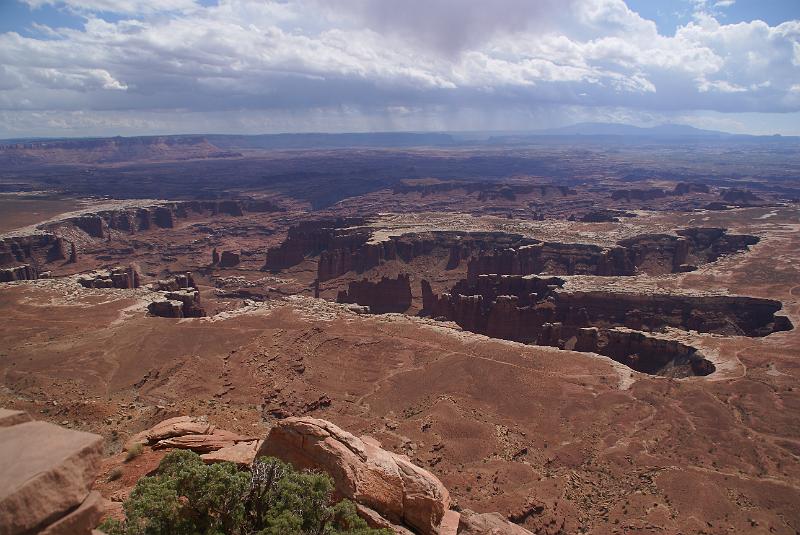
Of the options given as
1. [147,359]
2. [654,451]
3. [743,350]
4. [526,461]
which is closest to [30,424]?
[526,461]

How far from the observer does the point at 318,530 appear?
42.6 feet

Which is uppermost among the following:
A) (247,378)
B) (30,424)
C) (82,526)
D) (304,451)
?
(30,424)

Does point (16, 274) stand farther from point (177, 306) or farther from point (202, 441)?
point (202, 441)

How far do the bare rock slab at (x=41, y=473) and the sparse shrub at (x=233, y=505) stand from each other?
3240 mm

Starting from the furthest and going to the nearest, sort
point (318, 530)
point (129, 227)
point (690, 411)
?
point (129, 227)
point (690, 411)
point (318, 530)

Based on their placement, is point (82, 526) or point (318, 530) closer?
point (82, 526)

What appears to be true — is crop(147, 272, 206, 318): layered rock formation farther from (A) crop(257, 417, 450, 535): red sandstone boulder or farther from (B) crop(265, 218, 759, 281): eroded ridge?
(A) crop(257, 417, 450, 535): red sandstone boulder

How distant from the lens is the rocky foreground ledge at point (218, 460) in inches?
307

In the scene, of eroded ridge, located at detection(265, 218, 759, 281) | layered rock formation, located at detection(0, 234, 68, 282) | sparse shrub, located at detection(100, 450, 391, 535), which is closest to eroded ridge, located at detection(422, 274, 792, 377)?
eroded ridge, located at detection(265, 218, 759, 281)

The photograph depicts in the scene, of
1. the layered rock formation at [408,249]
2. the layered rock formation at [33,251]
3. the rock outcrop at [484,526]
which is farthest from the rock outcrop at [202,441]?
the layered rock formation at [33,251]

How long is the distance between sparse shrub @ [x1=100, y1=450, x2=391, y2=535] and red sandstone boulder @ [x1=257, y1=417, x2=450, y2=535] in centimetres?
182

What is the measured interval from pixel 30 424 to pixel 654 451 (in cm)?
3366

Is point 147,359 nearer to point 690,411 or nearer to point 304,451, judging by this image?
point 304,451

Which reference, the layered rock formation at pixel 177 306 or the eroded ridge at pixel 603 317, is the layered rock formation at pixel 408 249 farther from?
the layered rock formation at pixel 177 306
